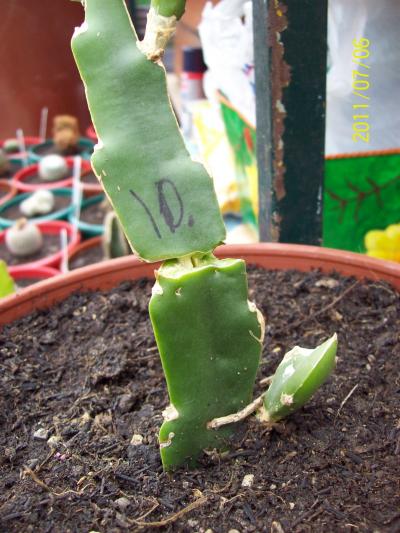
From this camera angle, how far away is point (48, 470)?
0.61 meters

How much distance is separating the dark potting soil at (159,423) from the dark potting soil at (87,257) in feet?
2.77

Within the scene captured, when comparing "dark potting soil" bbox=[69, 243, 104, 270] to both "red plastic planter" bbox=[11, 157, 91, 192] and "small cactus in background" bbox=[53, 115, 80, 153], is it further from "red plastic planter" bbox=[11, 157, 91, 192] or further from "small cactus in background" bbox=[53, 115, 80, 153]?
"small cactus in background" bbox=[53, 115, 80, 153]

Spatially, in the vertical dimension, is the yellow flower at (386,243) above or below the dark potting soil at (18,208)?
above

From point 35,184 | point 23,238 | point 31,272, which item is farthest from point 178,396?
point 35,184

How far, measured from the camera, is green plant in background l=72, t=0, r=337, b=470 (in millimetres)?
498

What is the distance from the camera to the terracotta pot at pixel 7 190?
2.12m

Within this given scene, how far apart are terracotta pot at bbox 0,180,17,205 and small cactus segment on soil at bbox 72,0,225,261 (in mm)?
1710

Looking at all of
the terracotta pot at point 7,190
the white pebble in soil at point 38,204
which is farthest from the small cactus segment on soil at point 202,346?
the terracotta pot at point 7,190

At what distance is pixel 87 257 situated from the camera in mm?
1750

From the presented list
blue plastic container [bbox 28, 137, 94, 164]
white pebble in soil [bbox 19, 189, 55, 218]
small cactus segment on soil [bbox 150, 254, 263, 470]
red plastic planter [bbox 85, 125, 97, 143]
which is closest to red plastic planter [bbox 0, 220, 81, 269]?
white pebble in soil [bbox 19, 189, 55, 218]

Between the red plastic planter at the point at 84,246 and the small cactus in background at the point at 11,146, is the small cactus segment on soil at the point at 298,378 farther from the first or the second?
the small cactus in background at the point at 11,146

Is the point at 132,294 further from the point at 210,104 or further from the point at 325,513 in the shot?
the point at 210,104

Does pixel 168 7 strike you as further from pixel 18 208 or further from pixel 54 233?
pixel 18 208
